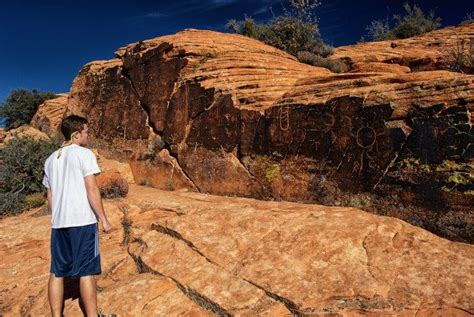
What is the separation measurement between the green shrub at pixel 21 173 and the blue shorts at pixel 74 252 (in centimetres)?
676

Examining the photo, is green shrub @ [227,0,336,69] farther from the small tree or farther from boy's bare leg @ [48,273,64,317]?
boy's bare leg @ [48,273,64,317]

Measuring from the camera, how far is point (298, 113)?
779 centimetres

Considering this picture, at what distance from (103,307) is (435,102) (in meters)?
5.65

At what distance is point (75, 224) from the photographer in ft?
13.7

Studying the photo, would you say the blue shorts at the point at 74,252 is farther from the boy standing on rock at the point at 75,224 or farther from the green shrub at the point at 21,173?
the green shrub at the point at 21,173

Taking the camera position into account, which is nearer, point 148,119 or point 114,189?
point 114,189

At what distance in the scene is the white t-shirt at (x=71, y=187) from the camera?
418cm

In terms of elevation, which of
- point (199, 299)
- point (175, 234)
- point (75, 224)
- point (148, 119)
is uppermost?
point (148, 119)

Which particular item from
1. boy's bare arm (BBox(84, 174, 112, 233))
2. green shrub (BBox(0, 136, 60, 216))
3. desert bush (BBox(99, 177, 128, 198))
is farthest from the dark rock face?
boy's bare arm (BBox(84, 174, 112, 233))

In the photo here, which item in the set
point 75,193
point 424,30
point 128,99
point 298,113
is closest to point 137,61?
point 128,99

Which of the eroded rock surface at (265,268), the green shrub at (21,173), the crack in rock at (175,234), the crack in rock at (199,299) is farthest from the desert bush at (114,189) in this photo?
the crack in rock at (199,299)

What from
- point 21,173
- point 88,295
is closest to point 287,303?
point 88,295

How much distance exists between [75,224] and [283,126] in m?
4.92

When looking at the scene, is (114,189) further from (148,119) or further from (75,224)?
(75,224)
